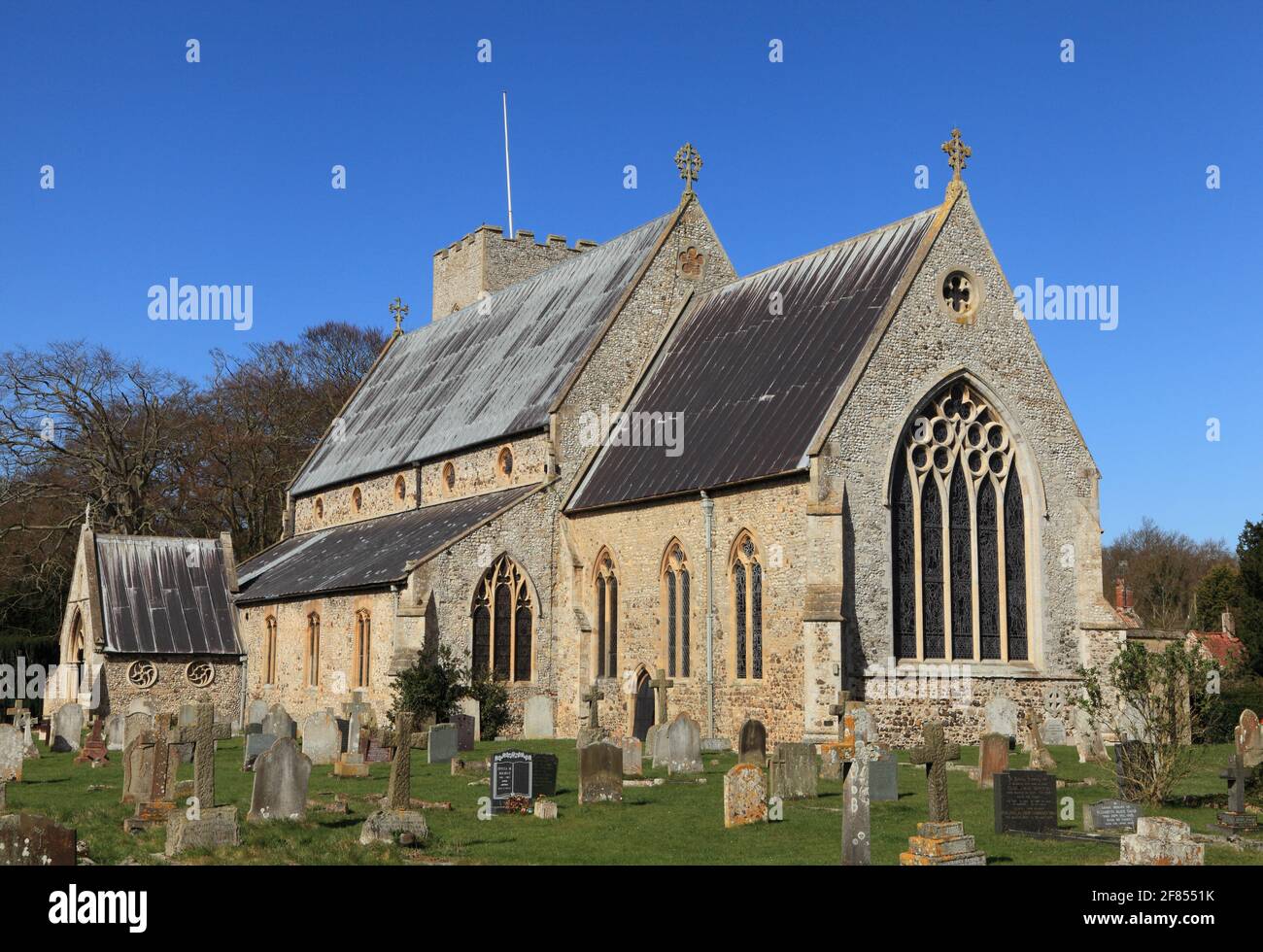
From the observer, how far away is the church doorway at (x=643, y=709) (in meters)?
28.0

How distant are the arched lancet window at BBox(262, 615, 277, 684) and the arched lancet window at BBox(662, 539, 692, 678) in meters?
13.2

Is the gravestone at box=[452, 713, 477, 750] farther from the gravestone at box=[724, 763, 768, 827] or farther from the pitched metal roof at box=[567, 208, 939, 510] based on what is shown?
the gravestone at box=[724, 763, 768, 827]

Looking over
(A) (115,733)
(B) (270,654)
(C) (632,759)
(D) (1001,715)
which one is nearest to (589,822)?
(C) (632,759)

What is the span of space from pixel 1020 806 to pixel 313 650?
23.2 meters

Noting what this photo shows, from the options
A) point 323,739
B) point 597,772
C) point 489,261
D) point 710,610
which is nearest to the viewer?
point 597,772

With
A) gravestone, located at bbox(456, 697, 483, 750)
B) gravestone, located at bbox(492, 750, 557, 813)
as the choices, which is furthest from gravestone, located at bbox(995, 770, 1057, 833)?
gravestone, located at bbox(456, 697, 483, 750)

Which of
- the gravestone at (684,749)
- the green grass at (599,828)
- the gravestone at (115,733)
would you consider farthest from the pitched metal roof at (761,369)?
the gravestone at (115,733)

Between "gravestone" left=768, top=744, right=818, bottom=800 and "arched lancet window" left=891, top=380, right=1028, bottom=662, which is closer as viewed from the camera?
"gravestone" left=768, top=744, right=818, bottom=800

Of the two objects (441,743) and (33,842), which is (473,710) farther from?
(33,842)

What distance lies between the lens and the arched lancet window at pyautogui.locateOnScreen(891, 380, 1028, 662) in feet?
83.7

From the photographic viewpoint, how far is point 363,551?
1391 inches

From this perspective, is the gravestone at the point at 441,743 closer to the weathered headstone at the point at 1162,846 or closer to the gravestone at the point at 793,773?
the gravestone at the point at 793,773

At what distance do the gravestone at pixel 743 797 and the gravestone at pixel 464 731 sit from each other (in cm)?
995
